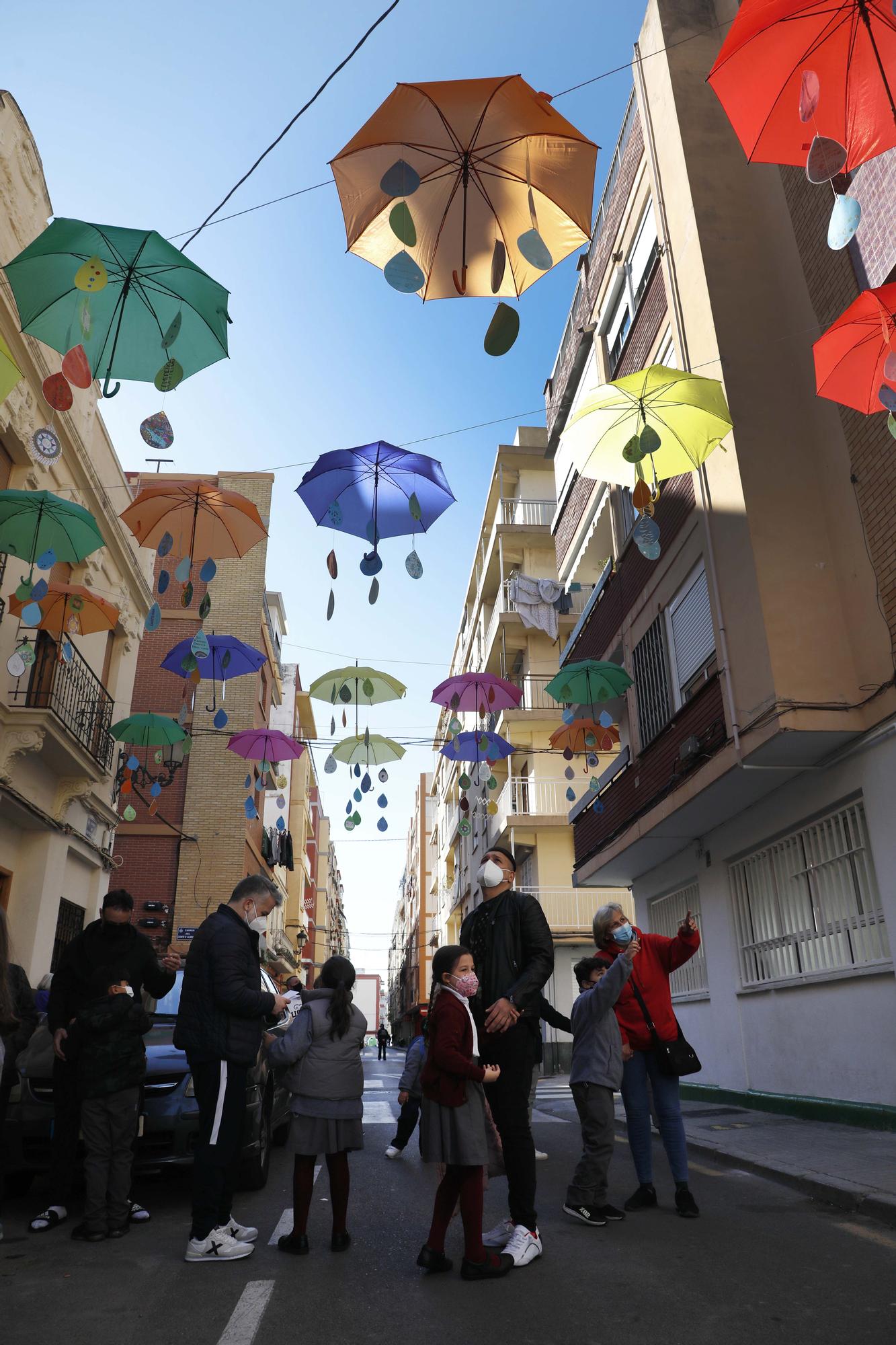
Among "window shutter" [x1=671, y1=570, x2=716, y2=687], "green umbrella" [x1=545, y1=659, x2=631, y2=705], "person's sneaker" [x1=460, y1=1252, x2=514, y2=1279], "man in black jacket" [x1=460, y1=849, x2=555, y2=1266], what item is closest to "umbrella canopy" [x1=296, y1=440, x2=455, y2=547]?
"window shutter" [x1=671, y1=570, x2=716, y2=687]

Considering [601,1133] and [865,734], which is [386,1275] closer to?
[601,1133]

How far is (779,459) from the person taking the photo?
418 inches

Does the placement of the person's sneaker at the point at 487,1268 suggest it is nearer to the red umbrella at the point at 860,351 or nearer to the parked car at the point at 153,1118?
the parked car at the point at 153,1118

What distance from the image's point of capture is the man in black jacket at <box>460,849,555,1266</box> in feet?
14.8

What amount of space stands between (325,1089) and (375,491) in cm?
646

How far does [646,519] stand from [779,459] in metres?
3.47

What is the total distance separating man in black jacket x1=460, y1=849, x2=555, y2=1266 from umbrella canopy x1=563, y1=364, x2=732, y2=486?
4801 millimetres

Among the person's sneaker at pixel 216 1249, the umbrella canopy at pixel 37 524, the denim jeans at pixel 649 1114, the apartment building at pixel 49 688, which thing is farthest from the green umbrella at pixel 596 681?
the person's sneaker at pixel 216 1249

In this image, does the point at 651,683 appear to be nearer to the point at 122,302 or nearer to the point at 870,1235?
the point at 122,302

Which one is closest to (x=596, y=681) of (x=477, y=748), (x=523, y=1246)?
(x=477, y=748)

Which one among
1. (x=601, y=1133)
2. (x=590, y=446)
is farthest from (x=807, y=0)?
(x=601, y=1133)

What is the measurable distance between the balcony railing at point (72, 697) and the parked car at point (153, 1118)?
6386 millimetres

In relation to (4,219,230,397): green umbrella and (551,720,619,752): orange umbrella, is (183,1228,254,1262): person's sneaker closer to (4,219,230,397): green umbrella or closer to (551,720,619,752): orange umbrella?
(4,219,230,397): green umbrella

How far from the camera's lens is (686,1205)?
5.45m
